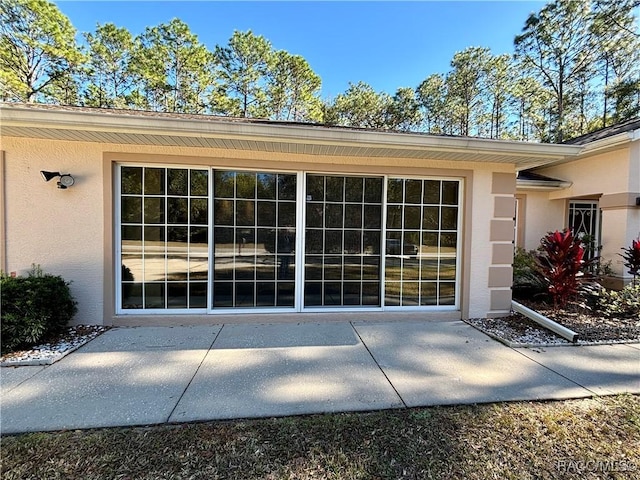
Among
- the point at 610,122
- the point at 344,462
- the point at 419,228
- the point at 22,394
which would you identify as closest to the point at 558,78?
the point at 610,122

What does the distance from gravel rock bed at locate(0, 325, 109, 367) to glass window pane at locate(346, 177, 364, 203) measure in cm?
439

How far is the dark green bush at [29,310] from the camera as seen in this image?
11.8ft

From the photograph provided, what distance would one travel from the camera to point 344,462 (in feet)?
6.82

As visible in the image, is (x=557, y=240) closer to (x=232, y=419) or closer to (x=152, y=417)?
(x=232, y=419)

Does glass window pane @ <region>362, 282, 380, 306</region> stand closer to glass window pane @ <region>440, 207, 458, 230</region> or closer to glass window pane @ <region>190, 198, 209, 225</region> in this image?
glass window pane @ <region>440, 207, 458, 230</region>

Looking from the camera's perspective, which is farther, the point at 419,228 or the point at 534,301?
the point at 534,301

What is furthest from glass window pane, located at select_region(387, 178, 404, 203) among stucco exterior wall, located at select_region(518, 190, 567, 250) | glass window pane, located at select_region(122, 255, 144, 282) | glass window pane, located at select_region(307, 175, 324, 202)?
stucco exterior wall, located at select_region(518, 190, 567, 250)

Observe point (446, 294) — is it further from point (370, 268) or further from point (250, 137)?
point (250, 137)

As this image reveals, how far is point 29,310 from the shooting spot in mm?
3684

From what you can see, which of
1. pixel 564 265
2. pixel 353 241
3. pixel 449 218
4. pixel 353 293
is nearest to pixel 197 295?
pixel 353 293

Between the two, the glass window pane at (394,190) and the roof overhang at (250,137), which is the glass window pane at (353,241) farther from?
the roof overhang at (250,137)

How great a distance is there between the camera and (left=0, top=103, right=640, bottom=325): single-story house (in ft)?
14.1

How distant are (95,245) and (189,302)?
63.5 inches

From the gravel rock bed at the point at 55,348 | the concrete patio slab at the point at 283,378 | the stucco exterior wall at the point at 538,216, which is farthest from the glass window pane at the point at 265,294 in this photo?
the stucco exterior wall at the point at 538,216
